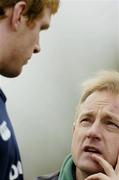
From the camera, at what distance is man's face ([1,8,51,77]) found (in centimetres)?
104

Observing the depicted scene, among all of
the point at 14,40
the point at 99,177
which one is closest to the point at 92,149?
the point at 99,177

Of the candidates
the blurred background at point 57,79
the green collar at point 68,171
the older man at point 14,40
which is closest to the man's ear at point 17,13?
the older man at point 14,40

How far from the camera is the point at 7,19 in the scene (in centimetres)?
102

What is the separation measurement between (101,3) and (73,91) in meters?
0.51

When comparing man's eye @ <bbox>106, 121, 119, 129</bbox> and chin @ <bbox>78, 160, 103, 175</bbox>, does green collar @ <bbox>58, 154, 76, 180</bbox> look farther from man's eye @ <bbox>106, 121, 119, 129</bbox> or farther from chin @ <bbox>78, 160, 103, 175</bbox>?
man's eye @ <bbox>106, 121, 119, 129</bbox>

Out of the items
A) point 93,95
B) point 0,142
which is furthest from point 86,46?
point 0,142

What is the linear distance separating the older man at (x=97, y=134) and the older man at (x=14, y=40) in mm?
306

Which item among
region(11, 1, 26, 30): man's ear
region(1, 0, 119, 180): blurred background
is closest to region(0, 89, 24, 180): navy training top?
region(11, 1, 26, 30): man's ear

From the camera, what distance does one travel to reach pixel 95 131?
1321 millimetres

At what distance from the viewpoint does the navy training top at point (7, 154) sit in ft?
3.34

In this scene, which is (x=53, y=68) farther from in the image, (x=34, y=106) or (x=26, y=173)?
(x=26, y=173)

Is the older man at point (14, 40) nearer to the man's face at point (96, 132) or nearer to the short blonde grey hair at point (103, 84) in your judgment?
the man's face at point (96, 132)

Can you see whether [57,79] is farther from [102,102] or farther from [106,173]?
[106,173]

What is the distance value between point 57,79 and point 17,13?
1.02 m
